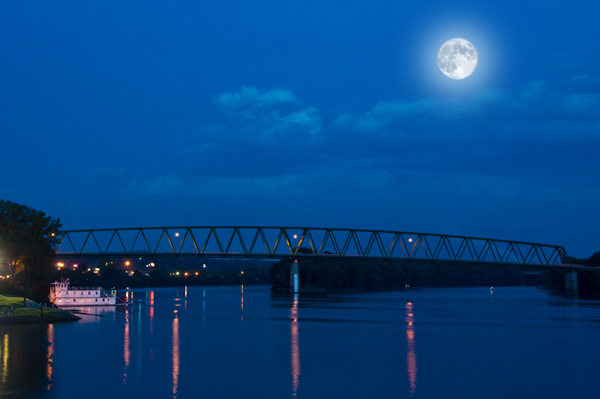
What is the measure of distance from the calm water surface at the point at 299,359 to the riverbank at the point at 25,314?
7.13 ft

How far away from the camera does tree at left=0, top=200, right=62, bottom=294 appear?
3637 inches

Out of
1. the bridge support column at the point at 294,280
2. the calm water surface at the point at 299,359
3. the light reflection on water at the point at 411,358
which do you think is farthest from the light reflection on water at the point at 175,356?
the bridge support column at the point at 294,280

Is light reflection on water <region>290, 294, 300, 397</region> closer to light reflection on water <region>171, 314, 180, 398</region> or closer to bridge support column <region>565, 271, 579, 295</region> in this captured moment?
light reflection on water <region>171, 314, 180, 398</region>

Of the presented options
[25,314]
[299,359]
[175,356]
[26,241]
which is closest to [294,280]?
[26,241]

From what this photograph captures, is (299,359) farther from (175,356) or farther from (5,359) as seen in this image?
(5,359)

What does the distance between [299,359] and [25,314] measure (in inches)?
1593

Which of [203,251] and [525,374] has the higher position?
[203,251]

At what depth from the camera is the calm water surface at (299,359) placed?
37.0 meters

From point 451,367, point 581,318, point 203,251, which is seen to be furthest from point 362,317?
point 203,251

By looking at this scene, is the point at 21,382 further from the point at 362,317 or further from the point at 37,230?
the point at 37,230

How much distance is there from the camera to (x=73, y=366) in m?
43.9

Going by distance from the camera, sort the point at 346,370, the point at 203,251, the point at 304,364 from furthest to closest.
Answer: the point at 203,251
the point at 304,364
the point at 346,370

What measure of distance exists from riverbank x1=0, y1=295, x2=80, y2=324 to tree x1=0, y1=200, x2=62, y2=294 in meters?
11.7

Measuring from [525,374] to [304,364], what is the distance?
15.7 m
